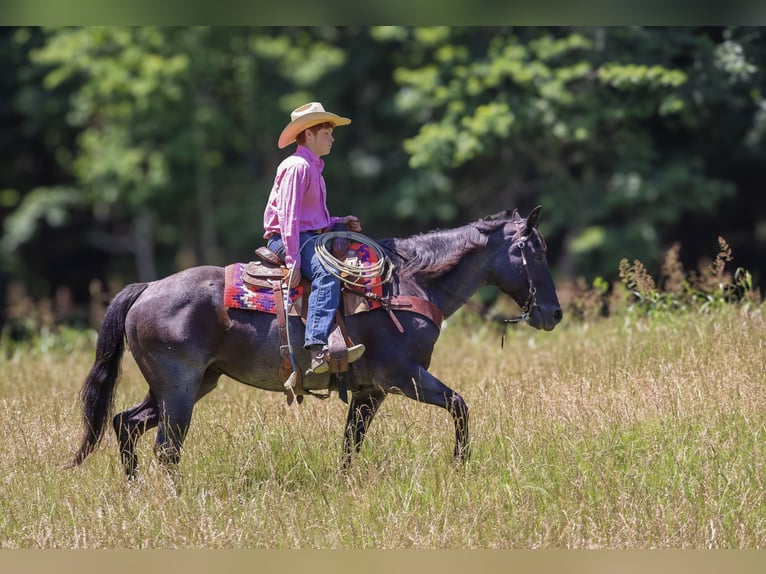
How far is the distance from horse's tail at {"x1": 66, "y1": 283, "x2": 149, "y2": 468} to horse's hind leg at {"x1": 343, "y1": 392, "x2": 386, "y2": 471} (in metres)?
1.72

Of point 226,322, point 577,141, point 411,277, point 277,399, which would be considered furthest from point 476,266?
point 577,141

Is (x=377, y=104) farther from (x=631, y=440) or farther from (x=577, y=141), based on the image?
(x=631, y=440)

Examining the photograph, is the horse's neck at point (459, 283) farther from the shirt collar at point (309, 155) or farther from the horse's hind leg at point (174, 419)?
the horse's hind leg at point (174, 419)

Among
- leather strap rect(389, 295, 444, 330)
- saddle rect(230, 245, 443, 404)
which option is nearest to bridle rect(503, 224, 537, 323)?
leather strap rect(389, 295, 444, 330)

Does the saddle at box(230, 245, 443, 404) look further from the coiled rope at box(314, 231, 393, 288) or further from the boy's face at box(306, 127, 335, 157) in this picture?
the boy's face at box(306, 127, 335, 157)

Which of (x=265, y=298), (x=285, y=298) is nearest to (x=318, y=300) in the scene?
(x=285, y=298)

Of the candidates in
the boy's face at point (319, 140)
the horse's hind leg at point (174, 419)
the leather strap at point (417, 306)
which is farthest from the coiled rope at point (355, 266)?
the horse's hind leg at point (174, 419)

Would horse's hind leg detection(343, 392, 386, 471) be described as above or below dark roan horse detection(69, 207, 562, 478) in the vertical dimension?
below

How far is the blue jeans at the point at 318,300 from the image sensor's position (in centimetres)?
723

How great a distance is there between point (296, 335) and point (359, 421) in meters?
0.82

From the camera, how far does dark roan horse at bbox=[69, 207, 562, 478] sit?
7.38 meters

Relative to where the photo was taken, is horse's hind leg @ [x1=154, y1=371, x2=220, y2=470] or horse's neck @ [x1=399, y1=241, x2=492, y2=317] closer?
horse's hind leg @ [x1=154, y1=371, x2=220, y2=470]

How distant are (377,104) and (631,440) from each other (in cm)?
1774

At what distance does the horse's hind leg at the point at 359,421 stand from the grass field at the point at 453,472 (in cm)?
10
